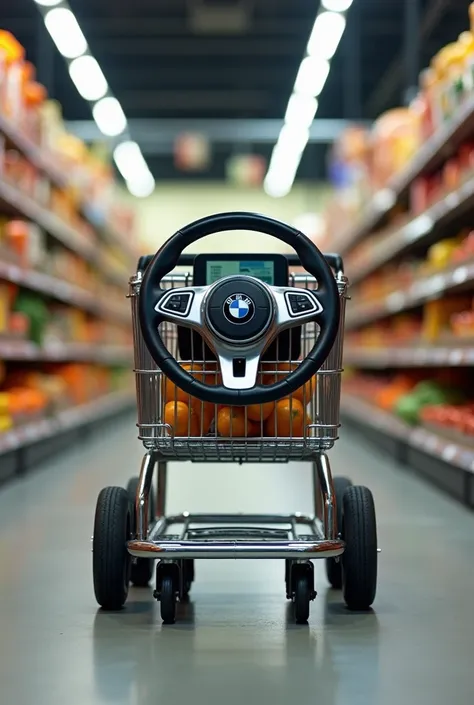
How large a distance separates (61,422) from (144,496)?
502cm

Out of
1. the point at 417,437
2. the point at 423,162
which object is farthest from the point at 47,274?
the point at 417,437

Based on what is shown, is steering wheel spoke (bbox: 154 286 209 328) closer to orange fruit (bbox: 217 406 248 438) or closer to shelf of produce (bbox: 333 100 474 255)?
orange fruit (bbox: 217 406 248 438)

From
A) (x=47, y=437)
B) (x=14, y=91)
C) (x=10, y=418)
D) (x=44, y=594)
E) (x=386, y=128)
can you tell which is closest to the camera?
(x=44, y=594)

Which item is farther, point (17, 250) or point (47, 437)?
point (47, 437)

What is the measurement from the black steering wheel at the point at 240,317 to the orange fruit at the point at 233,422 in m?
0.15

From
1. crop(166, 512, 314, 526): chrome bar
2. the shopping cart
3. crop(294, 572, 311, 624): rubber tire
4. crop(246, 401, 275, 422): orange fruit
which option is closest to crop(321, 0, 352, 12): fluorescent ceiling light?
crop(166, 512, 314, 526): chrome bar

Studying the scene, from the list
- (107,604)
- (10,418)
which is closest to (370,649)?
(107,604)

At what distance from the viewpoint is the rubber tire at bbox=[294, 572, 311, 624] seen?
101 inches

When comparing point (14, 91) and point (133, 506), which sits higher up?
point (14, 91)

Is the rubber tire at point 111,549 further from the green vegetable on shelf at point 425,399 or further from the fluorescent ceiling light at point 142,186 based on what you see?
the fluorescent ceiling light at point 142,186

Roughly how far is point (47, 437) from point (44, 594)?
161 inches

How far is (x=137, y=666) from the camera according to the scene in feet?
7.27

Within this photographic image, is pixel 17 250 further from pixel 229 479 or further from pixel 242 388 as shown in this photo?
pixel 242 388

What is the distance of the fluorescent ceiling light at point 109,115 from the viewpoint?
13.7 metres
